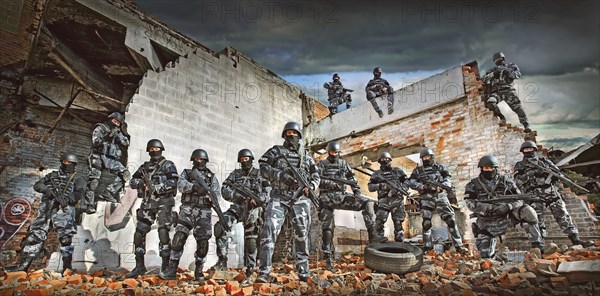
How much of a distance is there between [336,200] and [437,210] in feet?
6.72

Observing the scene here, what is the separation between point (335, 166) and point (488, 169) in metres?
2.66

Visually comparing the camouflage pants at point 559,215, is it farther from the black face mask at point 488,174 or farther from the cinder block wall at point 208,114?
the cinder block wall at point 208,114

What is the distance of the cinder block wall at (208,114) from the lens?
668 cm

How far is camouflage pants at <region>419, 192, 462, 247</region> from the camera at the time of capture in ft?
20.0

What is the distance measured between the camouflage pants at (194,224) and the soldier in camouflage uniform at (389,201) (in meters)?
3.26

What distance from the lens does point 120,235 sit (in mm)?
5758

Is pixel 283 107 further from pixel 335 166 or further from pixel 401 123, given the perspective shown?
pixel 335 166

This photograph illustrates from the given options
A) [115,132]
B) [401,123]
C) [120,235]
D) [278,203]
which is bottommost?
[120,235]

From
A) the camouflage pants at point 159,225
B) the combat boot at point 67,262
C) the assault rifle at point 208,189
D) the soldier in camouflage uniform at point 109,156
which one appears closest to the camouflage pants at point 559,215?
the assault rifle at point 208,189

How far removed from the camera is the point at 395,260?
4.36 m

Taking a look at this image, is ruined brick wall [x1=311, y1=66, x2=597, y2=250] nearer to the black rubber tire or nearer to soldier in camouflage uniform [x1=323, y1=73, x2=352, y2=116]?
soldier in camouflage uniform [x1=323, y1=73, x2=352, y2=116]

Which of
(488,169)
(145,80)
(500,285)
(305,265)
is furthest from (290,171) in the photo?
(145,80)

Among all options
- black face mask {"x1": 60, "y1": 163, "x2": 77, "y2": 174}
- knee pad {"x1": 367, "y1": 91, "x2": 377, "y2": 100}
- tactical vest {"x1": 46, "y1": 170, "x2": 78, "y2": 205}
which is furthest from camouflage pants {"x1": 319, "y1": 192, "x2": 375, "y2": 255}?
knee pad {"x1": 367, "y1": 91, "x2": 377, "y2": 100}

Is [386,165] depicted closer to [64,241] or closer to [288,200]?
[288,200]
